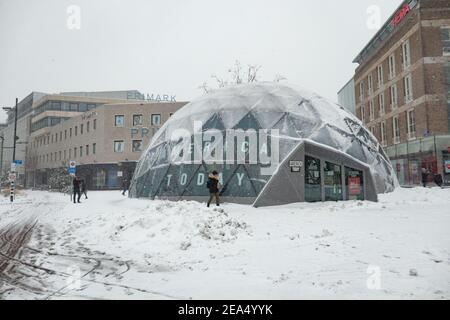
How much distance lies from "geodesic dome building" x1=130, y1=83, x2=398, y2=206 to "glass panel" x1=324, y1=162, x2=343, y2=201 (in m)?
0.05

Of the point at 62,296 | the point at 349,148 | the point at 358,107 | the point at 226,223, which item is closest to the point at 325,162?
the point at 349,148

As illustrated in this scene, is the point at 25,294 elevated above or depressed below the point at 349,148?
below

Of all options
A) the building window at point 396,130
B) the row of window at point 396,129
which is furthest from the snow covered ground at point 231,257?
the building window at point 396,130

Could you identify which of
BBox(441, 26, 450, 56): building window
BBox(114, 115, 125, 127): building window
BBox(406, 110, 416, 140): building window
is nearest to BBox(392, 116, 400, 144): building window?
BBox(406, 110, 416, 140): building window

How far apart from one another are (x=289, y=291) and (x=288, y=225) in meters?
4.80

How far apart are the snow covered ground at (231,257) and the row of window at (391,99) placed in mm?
26812

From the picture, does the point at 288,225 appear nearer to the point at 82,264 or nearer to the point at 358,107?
the point at 82,264

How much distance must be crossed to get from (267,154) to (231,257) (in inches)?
352

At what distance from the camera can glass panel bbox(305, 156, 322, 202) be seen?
14.4 metres

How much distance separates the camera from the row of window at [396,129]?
105 feet

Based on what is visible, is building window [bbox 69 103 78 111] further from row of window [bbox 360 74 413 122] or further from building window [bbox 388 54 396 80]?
building window [bbox 388 54 396 80]

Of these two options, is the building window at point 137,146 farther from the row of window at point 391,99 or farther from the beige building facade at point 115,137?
the row of window at point 391,99

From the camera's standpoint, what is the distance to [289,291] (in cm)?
421

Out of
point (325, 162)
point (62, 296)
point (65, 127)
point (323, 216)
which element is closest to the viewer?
point (62, 296)
